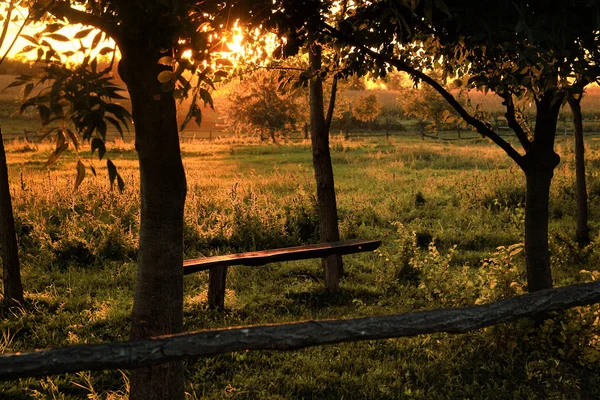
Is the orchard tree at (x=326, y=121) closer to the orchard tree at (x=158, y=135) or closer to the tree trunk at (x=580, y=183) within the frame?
the orchard tree at (x=158, y=135)

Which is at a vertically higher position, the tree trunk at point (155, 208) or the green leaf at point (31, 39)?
the green leaf at point (31, 39)

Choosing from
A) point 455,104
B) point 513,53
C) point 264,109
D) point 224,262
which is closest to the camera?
point 513,53

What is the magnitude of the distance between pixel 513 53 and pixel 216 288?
4.36m

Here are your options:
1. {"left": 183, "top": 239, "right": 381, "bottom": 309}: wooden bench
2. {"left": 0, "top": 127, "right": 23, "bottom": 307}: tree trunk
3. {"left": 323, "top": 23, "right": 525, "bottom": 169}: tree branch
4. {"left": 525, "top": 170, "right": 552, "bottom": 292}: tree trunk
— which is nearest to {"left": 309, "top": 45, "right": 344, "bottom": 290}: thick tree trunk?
{"left": 183, "top": 239, "right": 381, "bottom": 309}: wooden bench

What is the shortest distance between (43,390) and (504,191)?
38.5 feet

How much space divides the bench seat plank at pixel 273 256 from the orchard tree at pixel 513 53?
2.44 meters

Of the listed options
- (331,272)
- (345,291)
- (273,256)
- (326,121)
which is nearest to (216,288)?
(273,256)

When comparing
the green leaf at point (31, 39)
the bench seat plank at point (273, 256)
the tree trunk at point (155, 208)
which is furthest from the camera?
the bench seat plank at point (273, 256)

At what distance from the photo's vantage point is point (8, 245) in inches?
255

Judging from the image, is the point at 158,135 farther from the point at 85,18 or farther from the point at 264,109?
the point at 264,109

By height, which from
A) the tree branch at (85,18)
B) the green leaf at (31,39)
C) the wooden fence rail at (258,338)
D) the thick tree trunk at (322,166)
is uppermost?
the tree branch at (85,18)

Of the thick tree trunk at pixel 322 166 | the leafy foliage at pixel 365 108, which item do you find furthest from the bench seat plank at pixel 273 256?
the leafy foliage at pixel 365 108

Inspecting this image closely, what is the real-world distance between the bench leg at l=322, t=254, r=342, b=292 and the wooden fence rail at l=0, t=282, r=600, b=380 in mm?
3919

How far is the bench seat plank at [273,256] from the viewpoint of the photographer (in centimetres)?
665
